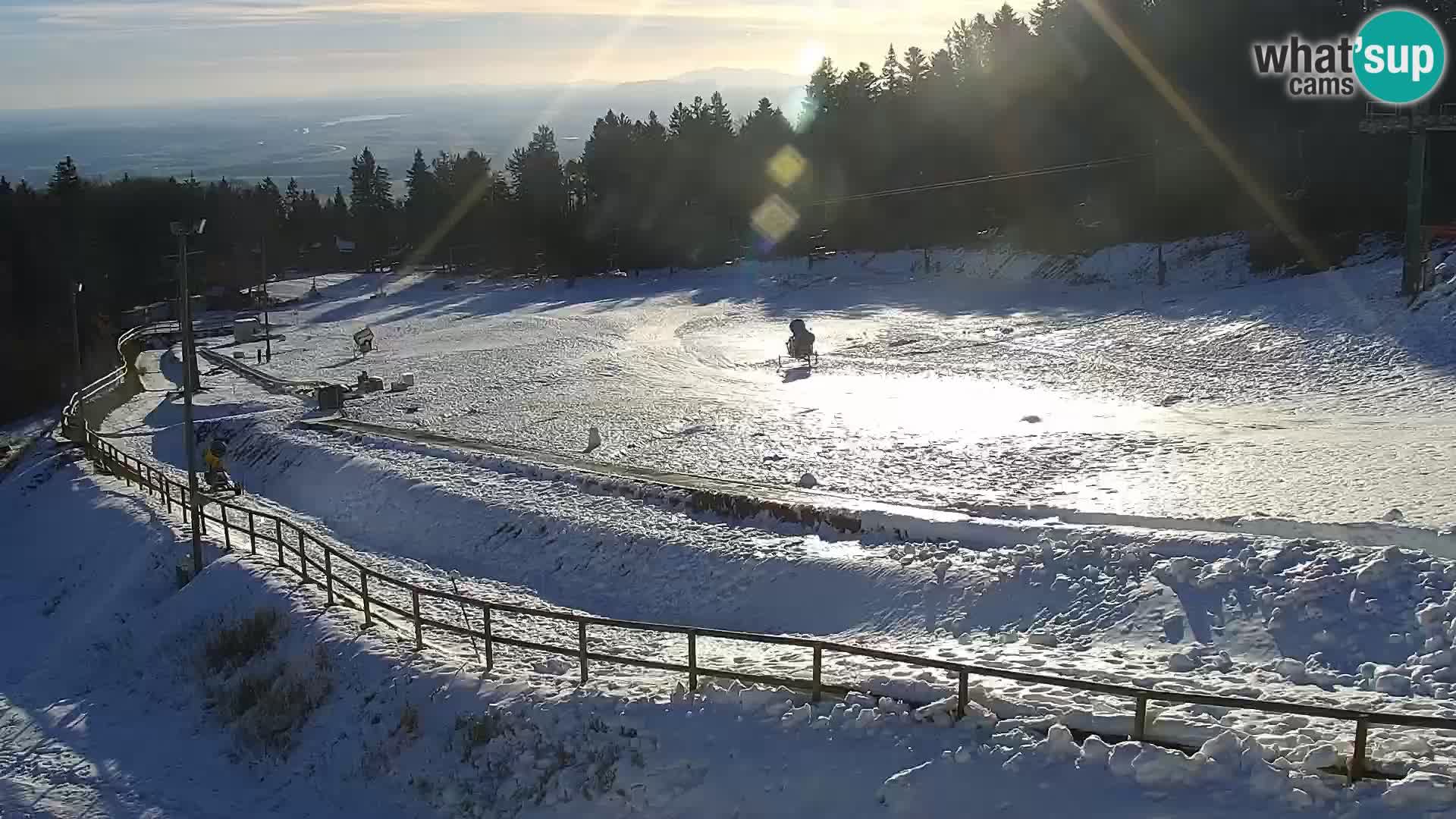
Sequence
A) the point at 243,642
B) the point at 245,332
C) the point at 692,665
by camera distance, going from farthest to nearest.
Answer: the point at 245,332, the point at 243,642, the point at 692,665

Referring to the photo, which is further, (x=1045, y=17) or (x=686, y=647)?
(x=1045, y=17)

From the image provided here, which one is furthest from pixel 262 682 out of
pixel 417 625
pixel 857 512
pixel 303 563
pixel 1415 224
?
pixel 1415 224

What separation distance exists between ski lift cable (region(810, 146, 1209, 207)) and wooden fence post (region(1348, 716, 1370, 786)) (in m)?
54.3

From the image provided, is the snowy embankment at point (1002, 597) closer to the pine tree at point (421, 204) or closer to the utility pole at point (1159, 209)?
the utility pole at point (1159, 209)

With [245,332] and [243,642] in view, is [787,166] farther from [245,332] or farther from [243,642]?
[243,642]

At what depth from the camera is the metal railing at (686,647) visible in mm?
10672

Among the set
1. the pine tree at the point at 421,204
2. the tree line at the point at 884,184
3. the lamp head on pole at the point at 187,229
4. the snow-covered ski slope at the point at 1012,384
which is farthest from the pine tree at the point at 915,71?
the lamp head on pole at the point at 187,229

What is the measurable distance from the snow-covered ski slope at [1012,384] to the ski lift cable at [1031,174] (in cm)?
587

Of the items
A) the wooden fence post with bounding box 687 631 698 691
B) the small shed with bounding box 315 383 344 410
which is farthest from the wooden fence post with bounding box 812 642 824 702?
the small shed with bounding box 315 383 344 410

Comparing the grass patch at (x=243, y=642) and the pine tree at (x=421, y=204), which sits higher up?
the pine tree at (x=421, y=204)

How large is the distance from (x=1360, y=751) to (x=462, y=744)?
38.4ft

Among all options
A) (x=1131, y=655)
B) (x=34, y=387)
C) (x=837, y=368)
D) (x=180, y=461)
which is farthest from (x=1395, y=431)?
(x=34, y=387)

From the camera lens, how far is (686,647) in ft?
60.4

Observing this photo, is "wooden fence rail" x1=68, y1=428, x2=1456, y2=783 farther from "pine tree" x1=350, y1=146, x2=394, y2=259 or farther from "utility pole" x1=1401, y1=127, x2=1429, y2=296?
"pine tree" x1=350, y1=146, x2=394, y2=259
